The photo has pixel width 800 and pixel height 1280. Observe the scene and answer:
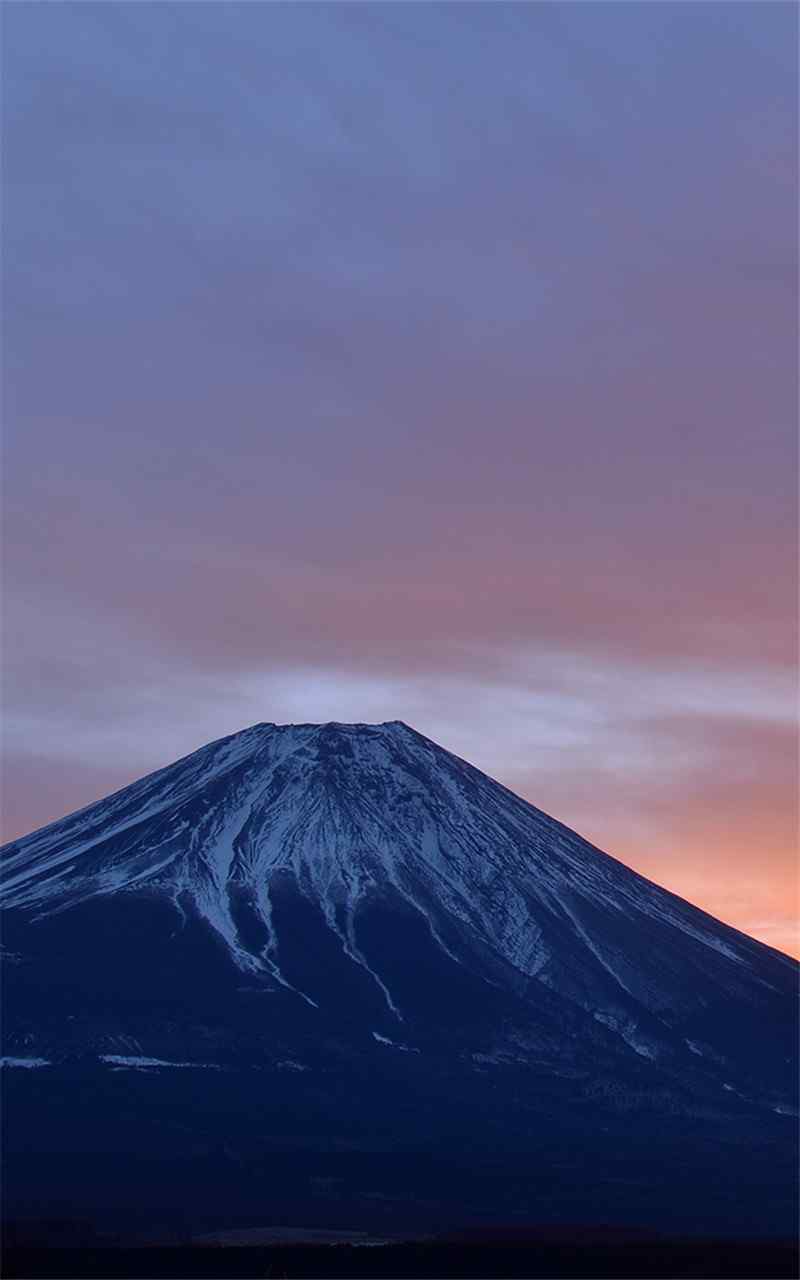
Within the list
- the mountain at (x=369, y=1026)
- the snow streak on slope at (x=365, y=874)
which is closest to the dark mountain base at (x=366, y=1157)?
the mountain at (x=369, y=1026)

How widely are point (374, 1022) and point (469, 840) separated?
27.9 meters

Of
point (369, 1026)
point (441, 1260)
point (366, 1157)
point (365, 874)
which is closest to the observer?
point (441, 1260)

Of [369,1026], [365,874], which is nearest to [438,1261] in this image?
[369,1026]

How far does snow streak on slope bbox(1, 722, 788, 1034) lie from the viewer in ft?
587

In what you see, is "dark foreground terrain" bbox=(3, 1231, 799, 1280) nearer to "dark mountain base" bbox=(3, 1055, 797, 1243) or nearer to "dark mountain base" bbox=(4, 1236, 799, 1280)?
"dark mountain base" bbox=(4, 1236, 799, 1280)

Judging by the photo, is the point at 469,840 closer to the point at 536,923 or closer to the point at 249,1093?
the point at 536,923

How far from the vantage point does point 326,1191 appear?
425ft

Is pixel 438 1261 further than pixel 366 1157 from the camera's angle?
No

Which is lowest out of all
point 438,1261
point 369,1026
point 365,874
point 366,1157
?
point 438,1261

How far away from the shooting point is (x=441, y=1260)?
97.2m

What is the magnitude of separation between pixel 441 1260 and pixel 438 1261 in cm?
23

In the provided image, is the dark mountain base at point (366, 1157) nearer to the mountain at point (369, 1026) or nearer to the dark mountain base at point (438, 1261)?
the mountain at point (369, 1026)

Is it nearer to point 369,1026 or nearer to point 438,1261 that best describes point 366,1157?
point 369,1026

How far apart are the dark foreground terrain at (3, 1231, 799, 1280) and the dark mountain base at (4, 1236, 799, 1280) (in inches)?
1.7
